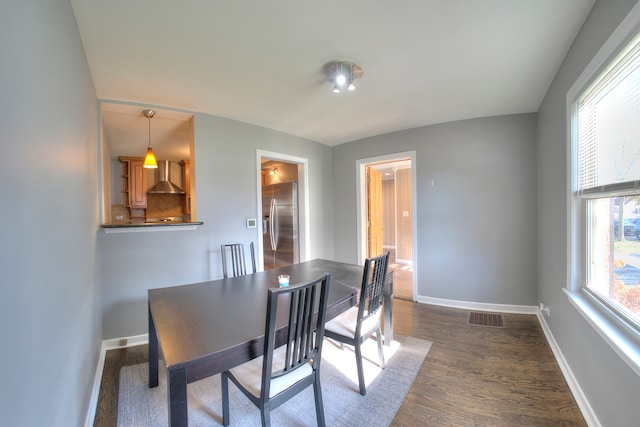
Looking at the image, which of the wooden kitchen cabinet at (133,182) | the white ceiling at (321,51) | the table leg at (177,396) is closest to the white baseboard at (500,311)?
the table leg at (177,396)

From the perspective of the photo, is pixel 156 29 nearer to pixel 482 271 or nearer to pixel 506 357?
pixel 506 357

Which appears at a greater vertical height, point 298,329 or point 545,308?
point 298,329

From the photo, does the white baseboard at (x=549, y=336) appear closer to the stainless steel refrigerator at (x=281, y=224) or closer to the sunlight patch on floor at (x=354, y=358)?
the sunlight patch on floor at (x=354, y=358)

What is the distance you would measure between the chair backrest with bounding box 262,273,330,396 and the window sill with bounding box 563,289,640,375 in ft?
4.50

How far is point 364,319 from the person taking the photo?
73.8 inches

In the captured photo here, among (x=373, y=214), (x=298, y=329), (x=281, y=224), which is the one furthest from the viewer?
(x=373, y=214)

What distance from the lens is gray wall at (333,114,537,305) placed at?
3.02m

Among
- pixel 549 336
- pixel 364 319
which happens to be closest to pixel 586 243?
pixel 549 336

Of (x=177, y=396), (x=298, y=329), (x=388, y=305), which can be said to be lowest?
(x=388, y=305)

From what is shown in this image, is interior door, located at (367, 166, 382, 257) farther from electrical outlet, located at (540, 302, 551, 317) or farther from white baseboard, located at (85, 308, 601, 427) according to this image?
electrical outlet, located at (540, 302, 551, 317)

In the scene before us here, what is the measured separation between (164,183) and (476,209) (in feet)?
18.6

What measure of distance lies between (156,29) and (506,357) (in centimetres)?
364

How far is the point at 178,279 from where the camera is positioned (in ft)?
9.07

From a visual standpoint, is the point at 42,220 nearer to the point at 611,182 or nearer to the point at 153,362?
the point at 153,362
